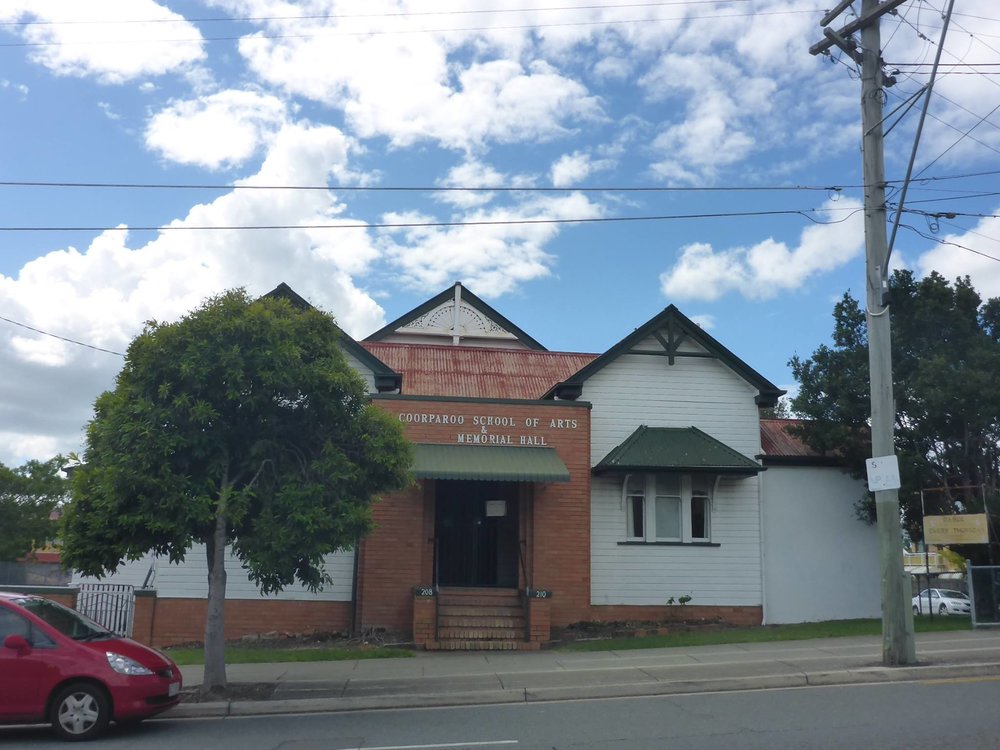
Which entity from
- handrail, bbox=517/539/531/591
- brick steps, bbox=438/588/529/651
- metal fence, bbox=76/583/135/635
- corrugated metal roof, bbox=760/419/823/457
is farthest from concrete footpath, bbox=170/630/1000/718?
corrugated metal roof, bbox=760/419/823/457

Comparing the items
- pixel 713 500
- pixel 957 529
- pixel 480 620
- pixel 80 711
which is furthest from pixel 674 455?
pixel 80 711

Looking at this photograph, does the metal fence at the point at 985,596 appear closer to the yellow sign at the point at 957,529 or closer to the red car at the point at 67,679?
the yellow sign at the point at 957,529

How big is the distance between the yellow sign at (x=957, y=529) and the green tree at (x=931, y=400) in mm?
1236

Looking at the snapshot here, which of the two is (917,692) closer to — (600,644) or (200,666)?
(600,644)

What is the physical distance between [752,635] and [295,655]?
8.37m

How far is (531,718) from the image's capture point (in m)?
10.7

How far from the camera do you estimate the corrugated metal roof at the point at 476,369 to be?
2180cm

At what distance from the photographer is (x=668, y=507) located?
2017 centimetres

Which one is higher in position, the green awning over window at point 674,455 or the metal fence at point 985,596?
the green awning over window at point 674,455

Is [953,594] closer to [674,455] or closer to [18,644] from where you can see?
[674,455]

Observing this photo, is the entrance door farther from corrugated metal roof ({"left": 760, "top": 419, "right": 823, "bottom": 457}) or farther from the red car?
the red car

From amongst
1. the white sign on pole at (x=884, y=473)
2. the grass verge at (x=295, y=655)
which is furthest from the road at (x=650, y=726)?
the grass verge at (x=295, y=655)

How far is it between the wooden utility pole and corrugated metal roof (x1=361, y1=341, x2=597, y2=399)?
30.5 feet

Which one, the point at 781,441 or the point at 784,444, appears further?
the point at 781,441
